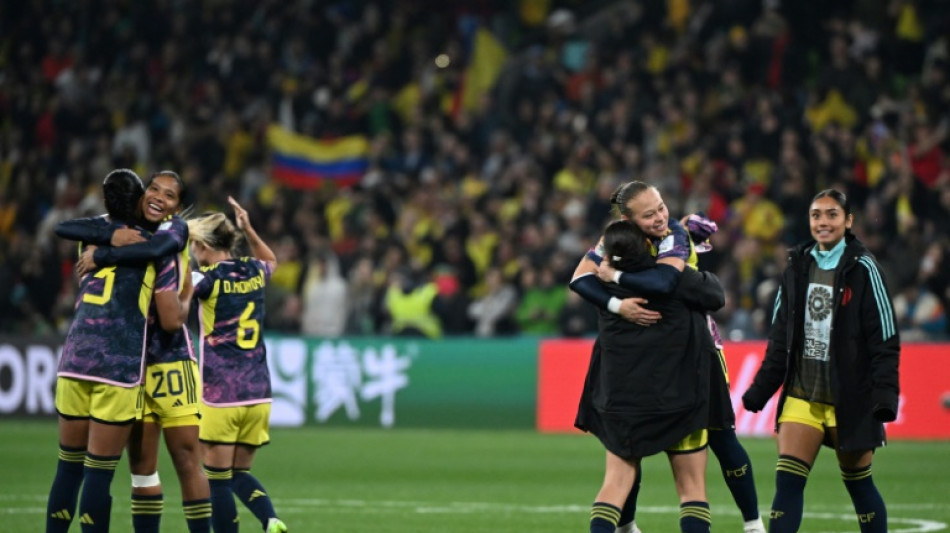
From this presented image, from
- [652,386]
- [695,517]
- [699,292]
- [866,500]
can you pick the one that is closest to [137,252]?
[652,386]

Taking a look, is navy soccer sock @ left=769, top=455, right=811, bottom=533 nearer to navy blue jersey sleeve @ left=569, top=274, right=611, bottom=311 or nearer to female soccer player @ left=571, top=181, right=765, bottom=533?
female soccer player @ left=571, top=181, right=765, bottom=533

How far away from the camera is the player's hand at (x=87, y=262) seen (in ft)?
27.0

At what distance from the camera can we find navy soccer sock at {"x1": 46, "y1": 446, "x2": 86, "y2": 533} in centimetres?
828

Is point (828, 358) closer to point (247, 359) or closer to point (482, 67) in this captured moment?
point (247, 359)

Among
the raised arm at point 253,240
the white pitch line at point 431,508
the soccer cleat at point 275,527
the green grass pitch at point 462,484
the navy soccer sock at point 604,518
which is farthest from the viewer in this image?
the white pitch line at point 431,508

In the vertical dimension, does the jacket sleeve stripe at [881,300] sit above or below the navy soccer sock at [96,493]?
above

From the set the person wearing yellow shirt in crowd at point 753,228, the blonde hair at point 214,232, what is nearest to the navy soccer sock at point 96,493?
the blonde hair at point 214,232

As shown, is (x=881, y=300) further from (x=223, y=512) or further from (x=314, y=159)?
(x=314, y=159)

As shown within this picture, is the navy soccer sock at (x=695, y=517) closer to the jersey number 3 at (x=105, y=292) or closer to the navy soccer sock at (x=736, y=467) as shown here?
the navy soccer sock at (x=736, y=467)

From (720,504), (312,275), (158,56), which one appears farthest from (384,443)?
(158,56)

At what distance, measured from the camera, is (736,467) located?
9227mm

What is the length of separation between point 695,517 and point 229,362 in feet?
10.4

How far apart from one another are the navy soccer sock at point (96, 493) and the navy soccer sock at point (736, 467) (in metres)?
3.41

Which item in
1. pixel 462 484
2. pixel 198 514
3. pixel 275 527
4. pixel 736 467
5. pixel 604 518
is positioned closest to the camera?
pixel 604 518
